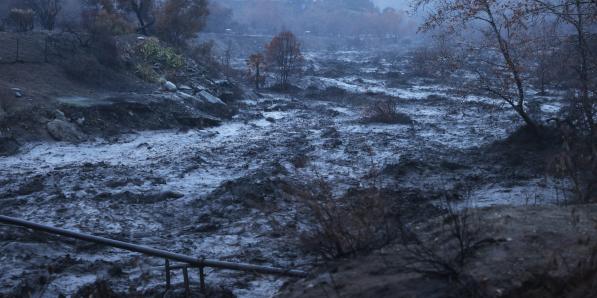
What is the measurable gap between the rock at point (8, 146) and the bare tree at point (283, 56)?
1673cm

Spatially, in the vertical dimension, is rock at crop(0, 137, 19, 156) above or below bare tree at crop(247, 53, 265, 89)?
below

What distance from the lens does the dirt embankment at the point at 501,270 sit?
371 cm

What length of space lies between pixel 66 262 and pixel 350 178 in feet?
17.9

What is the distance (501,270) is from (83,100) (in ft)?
45.1

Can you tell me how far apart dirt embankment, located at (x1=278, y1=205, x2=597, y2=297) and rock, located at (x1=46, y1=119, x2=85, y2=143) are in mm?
9762

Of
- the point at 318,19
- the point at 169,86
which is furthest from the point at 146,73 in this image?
the point at 318,19

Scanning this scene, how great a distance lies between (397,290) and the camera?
157 inches

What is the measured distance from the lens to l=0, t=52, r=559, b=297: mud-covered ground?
252 inches

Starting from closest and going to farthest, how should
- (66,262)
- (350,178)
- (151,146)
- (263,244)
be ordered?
1. (66,262)
2. (263,244)
3. (350,178)
4. (151,146)

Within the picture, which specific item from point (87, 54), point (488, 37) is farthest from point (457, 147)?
point (87, 54)

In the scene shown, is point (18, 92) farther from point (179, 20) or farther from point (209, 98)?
point (179, 20)

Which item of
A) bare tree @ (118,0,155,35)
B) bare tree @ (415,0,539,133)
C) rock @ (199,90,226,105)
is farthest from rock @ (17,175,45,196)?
bare tree @ (118,0,155,35)

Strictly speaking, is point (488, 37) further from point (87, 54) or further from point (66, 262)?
point (87, 54)

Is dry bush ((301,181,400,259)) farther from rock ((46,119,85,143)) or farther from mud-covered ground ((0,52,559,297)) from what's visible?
rock ((46,119,85,143))
